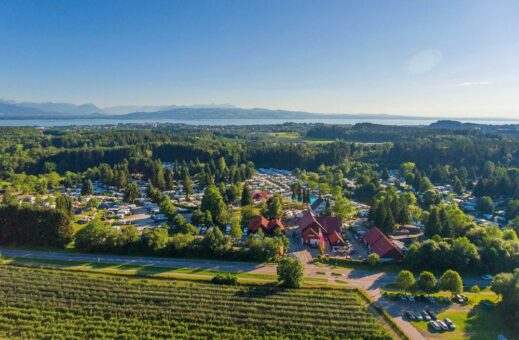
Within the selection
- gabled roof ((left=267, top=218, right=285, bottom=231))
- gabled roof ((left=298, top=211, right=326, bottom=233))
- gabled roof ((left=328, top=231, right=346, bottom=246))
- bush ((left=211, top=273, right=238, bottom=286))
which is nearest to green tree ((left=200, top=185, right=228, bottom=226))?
gabled roof ((left=267, top=218, right=285, bottom=231))

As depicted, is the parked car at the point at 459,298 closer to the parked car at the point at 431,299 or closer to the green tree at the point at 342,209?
the parked car at the point at 431,299

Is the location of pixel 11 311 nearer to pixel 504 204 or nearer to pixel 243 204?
pixel 243 204

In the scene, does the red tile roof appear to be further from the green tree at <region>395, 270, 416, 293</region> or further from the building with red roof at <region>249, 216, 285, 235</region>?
the green tree at <region>395, 270, 416, 293</region>

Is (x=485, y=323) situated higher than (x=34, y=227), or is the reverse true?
(x=34, y=227)

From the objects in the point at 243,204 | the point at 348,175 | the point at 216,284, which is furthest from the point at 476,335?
the point at 348,175

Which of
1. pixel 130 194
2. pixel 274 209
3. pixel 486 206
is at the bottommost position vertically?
pixel 130 194

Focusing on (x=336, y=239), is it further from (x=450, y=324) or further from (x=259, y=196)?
(x=259, y=196)

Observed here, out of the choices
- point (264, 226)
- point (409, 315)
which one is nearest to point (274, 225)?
point (264, 226)
